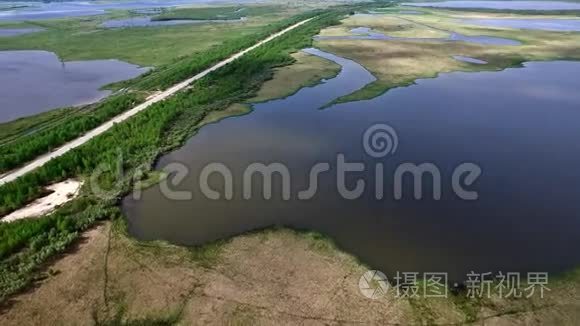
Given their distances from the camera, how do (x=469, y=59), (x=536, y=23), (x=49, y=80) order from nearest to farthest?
1. (x=49, y=80)
2. (x=469, y=59)
3. (x=536, y=23)

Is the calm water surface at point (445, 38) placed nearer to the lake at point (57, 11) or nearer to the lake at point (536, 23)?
the lake at point (536, 23)

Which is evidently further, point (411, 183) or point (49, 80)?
point (49, 80)

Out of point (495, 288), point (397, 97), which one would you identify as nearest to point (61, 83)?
point (397, 97)

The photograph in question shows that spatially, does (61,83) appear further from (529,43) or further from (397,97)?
(529,43)

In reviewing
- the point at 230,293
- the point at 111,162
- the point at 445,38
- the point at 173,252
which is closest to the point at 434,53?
the point at 445,38

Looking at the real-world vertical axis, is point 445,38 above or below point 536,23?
below

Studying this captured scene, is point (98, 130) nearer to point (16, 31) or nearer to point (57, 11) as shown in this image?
point (16, 31)

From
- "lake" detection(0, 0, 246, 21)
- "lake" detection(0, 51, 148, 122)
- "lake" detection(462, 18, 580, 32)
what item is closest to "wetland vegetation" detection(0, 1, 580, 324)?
"lake" detection(0, 51, 148, 122)

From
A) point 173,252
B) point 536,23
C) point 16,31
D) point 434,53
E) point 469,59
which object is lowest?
point 173,252
